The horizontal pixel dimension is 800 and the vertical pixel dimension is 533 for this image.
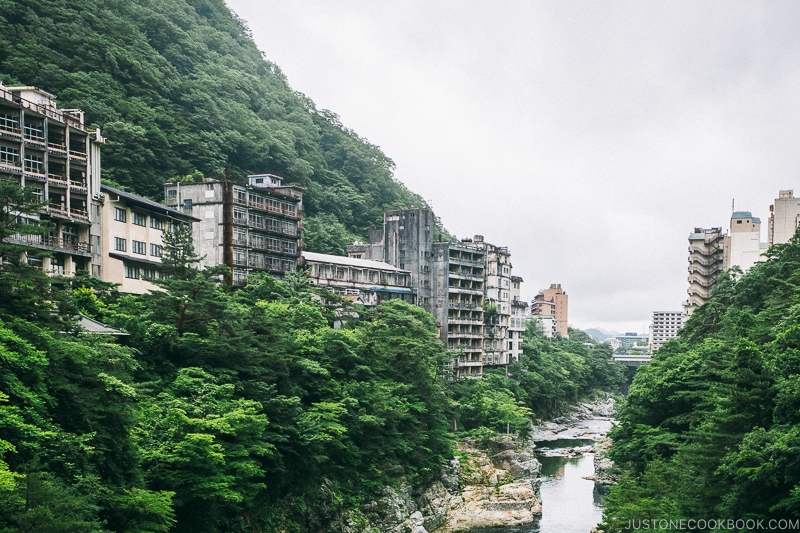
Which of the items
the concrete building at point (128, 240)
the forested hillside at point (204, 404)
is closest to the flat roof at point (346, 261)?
the forested hillside at point (204, 404)

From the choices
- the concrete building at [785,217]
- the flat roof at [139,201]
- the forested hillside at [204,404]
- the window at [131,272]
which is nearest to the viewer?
the forested hillside at [204,404]

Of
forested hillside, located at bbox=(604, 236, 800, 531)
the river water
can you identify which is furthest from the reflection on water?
forested hillside, located at bbox=(604, 236, 800, 531)

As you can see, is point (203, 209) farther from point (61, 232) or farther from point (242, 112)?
point (242, 112)

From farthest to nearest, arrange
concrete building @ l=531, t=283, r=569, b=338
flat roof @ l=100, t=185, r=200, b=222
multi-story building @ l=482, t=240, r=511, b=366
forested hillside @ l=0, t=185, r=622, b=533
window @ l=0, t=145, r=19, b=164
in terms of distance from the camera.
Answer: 1. concrete building @ l=531, t=283, r=569, b=338
2. multi-story building @ l=482, t=240, r=511, b=366
3. flat roof @ l=100, t=185, r=200, b=222
4. window @ l=0, t=145, r=19, b=164
5. forested hillside @ l=0, t=185, r=622, b=533

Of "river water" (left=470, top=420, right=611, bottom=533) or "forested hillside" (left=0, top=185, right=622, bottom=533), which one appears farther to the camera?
"river water" (left=470, top=420, right=611, bottom=533)

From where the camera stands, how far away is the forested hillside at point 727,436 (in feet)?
74.4

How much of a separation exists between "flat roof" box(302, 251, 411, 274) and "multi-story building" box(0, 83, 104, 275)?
23.2 metres

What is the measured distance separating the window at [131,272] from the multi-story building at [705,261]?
7309 centimetres

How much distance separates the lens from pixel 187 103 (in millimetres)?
79688

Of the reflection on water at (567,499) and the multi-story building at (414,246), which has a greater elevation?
the multi-story building at (414,246)

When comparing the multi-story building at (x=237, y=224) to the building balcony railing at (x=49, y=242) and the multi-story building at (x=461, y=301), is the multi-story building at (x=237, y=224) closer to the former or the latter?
the building balcony railing at (x=49, y=242)

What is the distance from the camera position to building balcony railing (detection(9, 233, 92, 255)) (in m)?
41.5

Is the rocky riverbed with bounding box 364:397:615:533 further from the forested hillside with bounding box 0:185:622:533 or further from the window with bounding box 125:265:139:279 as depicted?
the window with bounding box 125:265:139:279

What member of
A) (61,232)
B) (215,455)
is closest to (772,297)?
(215,455)
